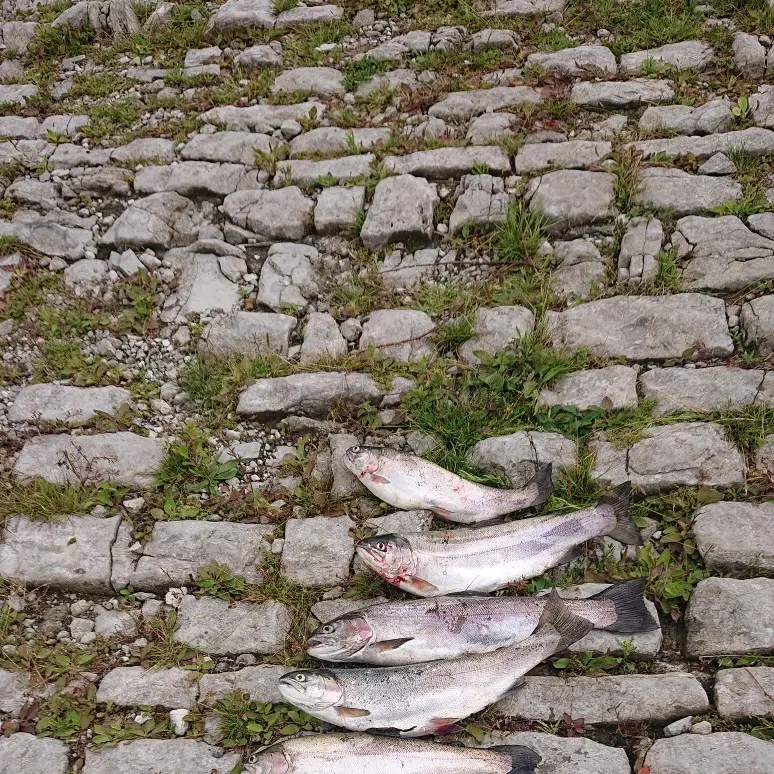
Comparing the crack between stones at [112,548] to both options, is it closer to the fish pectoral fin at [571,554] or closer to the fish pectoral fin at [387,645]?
the fish pectoral fin at [387,645]

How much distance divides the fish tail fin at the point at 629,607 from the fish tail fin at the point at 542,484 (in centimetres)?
77

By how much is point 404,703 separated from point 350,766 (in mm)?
460

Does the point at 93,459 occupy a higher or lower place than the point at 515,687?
higher

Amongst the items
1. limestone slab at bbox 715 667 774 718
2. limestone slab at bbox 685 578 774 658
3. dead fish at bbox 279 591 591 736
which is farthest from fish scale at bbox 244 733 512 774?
limestone slab at bbox 685 578 774 658

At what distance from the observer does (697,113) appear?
21.6 ft

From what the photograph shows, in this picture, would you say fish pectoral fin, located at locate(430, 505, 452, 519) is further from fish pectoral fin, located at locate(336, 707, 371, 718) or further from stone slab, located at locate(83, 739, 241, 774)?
stone slab, located at locate(83, 739, 241, 774)

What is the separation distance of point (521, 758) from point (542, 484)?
1816 millimetres

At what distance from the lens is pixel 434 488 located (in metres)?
4.71

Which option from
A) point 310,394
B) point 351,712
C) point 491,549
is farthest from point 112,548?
point 491,549

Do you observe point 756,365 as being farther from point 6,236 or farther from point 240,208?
point 6,236

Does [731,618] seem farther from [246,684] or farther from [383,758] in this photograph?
[246,684]

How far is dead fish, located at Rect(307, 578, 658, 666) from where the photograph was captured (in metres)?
4.00

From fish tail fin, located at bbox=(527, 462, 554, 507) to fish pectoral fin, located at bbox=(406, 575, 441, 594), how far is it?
39.0 inches

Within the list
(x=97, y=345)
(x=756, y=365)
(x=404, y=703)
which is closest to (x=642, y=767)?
(x=404, y=703)
